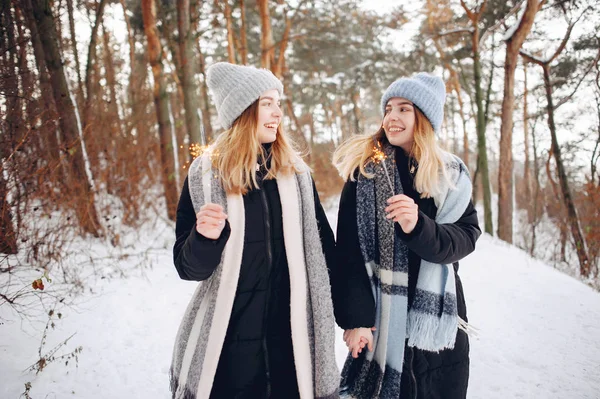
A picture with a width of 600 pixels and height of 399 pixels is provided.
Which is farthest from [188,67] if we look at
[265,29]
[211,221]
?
[211,221]

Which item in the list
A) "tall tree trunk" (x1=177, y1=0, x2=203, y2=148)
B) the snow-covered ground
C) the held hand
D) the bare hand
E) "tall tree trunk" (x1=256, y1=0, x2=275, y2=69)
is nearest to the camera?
the held hand

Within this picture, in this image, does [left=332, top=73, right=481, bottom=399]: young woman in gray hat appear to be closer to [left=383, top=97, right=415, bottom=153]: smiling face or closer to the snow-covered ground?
[left=383, top=97, right=415, bottom=153]: smiling face

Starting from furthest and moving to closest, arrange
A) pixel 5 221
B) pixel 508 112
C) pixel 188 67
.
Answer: pixel 508 112
pixel 188 67
pixel 5 221

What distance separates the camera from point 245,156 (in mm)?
1766

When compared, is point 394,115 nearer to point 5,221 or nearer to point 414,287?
point 414,287

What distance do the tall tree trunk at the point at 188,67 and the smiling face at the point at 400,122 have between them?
533 cm

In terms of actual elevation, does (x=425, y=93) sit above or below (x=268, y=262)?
above

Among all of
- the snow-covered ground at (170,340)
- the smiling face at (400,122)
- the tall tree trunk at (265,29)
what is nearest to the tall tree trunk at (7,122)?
the snow-covered ground at (170,340)

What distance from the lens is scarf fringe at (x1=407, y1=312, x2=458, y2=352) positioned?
1.70 m

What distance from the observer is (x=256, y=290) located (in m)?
1.66

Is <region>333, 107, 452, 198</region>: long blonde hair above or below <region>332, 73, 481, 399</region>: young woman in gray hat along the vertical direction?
above

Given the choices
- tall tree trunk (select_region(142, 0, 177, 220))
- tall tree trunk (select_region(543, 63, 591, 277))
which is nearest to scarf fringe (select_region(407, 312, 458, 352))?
tall tree trunk (select_region(142, 0, 177, 220))

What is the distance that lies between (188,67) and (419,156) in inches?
239

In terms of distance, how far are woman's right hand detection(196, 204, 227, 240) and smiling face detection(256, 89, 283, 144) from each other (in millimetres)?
589
